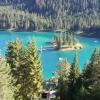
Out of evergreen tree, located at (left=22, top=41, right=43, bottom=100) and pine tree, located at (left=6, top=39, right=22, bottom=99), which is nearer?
evergreen tree, located at (left=22, top=41, right=43, bottom=100)

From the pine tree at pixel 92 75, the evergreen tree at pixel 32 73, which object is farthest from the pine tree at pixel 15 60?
the pine tree at pixel 92 75

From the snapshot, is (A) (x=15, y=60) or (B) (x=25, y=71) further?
(A) (x=15, y=60)

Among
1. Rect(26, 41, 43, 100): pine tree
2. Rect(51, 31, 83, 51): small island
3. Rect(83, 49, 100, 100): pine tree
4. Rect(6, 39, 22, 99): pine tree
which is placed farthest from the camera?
Rect(51, 31, 83, 51): small island

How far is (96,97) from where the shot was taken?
44.0 m

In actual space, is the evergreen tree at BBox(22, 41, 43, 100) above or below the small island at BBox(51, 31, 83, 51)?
above

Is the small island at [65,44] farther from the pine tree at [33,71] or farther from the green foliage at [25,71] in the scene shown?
the pine tree at [33,71]

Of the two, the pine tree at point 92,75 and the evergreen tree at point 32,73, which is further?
the evergreen tree at point 32,73

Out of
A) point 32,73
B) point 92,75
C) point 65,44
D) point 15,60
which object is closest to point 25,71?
point 32,73

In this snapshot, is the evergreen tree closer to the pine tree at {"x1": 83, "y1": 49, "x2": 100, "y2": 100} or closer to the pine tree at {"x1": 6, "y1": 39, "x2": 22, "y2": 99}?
the pine tree at {"x1": 6, "y1": 39, "x2": 22, "y2": 99}

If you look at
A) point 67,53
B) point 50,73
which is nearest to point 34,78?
point 50,73

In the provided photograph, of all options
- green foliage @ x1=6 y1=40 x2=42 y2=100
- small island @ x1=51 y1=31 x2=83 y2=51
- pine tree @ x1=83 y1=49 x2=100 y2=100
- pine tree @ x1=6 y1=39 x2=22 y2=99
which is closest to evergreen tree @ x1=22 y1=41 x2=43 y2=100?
green foliage @ x1=6 y1=40 x2=42 y2=100

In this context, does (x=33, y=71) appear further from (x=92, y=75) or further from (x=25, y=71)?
(x=92, y=75)

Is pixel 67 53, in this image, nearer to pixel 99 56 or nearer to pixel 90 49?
pixel 90 49

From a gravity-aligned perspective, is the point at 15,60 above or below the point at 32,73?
above
